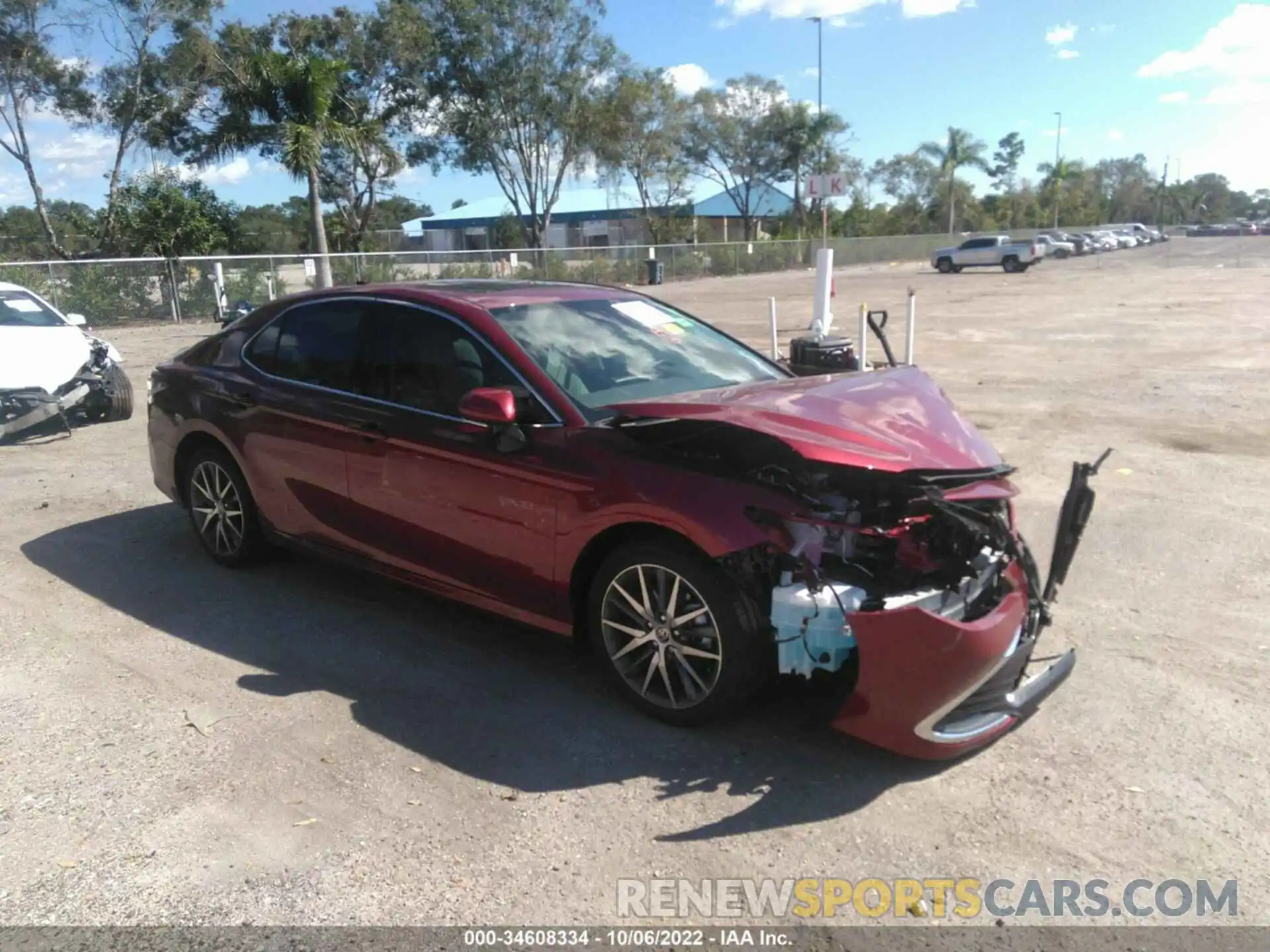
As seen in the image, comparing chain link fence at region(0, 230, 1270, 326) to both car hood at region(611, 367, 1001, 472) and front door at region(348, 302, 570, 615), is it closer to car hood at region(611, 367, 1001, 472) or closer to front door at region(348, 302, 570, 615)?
front door at region(348, 302, 570, 615)

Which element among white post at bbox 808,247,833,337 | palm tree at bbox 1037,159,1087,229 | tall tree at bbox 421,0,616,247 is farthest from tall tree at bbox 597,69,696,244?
palm tree at bbox 1037,159,1087,229

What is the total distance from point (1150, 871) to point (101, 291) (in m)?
26.1

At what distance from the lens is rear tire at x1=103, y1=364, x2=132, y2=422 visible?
10452 mm

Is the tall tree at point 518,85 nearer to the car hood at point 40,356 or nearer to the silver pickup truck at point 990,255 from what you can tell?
the silver pickup truck at point 990,255

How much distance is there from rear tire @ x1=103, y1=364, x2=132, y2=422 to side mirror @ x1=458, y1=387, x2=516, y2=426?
26.7 ft

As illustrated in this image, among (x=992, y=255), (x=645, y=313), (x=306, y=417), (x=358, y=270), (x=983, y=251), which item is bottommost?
(x=306, y=417)

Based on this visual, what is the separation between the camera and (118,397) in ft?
34.5

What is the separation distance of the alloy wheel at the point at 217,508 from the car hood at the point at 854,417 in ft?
9.02

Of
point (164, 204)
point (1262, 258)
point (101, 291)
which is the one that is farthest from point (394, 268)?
point (1262, 258)

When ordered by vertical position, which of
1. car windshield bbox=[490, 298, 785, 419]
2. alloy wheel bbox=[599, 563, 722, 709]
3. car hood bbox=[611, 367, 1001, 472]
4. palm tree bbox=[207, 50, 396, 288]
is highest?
palm tree bbox=[207, 50, 396, 288]

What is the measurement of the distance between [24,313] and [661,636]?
9631 millimetres

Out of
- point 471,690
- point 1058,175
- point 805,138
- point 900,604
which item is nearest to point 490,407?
point 471,690

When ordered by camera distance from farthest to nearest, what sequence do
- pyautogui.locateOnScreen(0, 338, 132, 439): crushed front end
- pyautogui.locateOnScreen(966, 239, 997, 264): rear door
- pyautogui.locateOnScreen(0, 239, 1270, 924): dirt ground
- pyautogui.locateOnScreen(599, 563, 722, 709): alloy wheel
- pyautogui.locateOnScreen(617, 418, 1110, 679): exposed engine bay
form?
pyautogui.locateOnScreen(966, 239, 997, 264): rear door < pyautogui.locateOnScreen(0, 338, 132, 439): crushed front end < pyautogui.locateOnScreen(599, 563, 722, 709): alloy wheel < pyautogui.locateOnScreen(617, 418, 1110, 679): exposed engine bay < pyautogui.locateOnScreen(0, 239, 1270, 924): dirt ground

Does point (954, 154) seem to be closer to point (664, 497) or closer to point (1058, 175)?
point (1058, 175)
